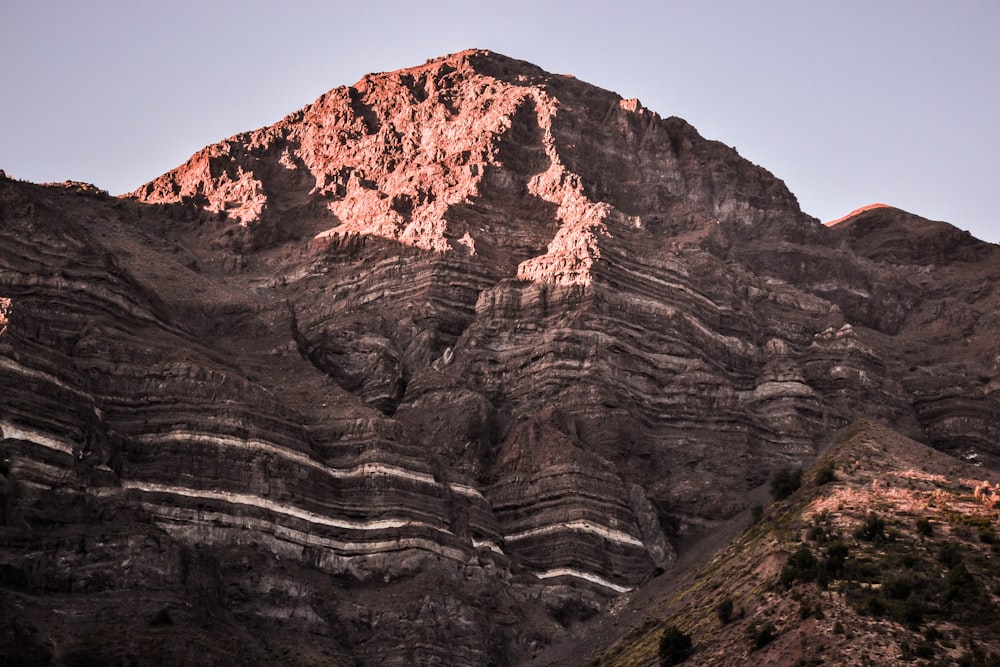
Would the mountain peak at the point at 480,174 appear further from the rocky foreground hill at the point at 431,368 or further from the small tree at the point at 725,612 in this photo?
the small tree at the point at 725,612

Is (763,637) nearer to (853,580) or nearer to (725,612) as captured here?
(725,612)

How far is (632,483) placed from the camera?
4646 inches

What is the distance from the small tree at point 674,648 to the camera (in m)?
87.9

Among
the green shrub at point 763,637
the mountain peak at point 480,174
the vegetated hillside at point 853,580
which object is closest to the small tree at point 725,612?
the vegetated hillside at point 853,580

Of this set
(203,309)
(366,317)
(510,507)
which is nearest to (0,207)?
(203,309)

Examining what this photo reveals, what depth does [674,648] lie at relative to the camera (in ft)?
290

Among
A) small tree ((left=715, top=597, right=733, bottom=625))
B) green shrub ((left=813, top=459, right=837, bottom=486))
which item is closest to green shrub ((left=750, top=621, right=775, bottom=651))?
small tree ((left=715, top=597, right=733, bottom=625))

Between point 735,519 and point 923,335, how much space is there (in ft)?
163

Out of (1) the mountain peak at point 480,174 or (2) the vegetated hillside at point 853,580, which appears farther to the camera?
(1) the mountain peak at point 480,174

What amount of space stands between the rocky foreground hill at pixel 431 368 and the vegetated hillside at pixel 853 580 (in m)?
9.42

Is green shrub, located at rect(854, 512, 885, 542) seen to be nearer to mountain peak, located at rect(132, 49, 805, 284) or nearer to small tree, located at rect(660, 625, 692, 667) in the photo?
small tree, located at rect(660, 625, 692, 667)

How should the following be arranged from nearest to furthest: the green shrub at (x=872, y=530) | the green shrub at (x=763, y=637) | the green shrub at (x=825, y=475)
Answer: the green shrub at (x=763, y=637), the green shrub at (x=872, y=530), the green shrub at (x=825, y=475)

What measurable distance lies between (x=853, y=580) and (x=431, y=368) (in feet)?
164

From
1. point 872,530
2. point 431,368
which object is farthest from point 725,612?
point 431,368
